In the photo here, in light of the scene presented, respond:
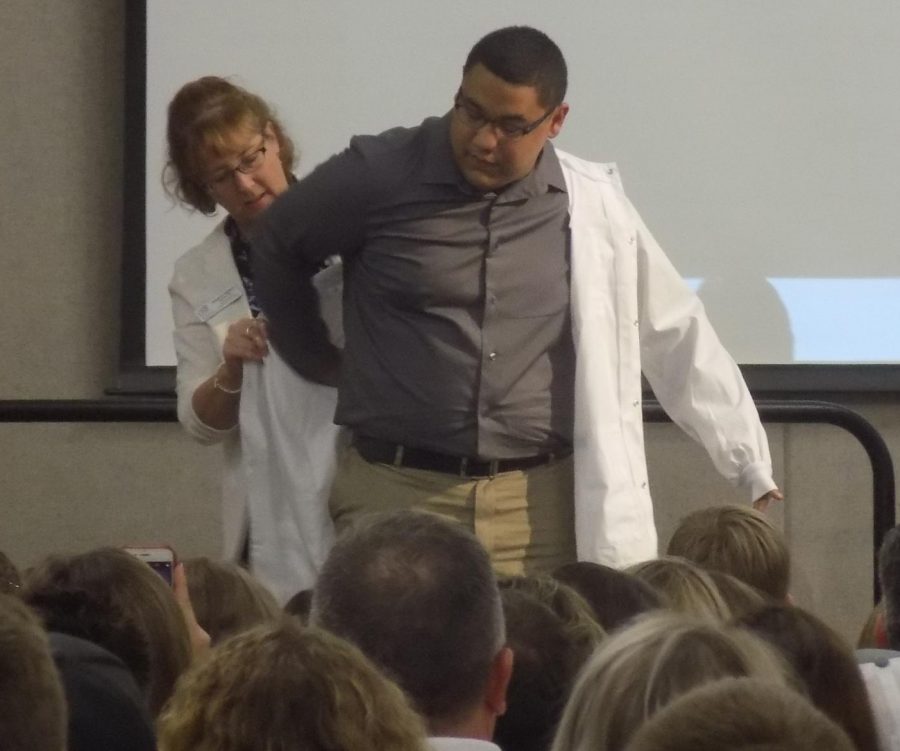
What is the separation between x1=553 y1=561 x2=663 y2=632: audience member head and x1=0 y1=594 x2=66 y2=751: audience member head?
1125mm

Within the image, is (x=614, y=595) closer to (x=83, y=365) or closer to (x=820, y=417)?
(x=820, y=417)

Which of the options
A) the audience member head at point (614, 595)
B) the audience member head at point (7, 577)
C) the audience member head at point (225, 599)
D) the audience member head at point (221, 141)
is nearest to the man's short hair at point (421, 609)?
the audience member head at point (614, 595)

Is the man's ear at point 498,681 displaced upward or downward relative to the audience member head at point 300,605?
upward

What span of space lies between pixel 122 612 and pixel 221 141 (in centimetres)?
120

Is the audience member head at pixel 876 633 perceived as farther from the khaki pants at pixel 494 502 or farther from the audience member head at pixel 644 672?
the audience member head at pixel 644 672

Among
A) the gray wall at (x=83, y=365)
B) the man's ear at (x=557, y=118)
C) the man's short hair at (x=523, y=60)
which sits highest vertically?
the man's short hair at (x=523, y=60)

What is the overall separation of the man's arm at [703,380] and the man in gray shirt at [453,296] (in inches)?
6.7

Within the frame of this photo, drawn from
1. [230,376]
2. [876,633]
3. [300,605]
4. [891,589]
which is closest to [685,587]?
[891,589]

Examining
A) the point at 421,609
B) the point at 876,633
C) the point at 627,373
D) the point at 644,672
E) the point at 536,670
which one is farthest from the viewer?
the point at 627,373

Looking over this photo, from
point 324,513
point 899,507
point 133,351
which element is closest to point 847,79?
point 899,507

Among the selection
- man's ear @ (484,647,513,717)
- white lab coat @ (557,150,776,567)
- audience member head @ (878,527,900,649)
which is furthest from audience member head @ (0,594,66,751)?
white lab coat @ (557,150,776,567)

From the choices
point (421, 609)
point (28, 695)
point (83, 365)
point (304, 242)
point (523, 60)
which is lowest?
point (83, 365)

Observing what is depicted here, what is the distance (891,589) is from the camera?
7.65 feet

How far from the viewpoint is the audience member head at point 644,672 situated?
57.6 inches
